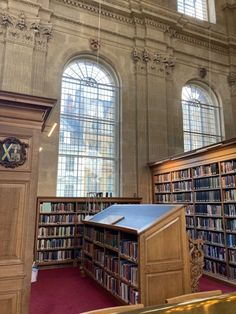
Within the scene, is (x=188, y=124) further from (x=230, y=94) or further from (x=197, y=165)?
(x=197, y=165)

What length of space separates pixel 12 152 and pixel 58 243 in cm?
413

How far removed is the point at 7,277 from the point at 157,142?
22.0 ft

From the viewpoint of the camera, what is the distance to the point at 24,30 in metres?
7.25

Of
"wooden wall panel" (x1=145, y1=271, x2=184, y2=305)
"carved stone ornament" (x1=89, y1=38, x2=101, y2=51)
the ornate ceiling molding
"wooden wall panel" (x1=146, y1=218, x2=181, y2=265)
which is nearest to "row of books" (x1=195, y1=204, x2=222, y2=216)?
"wooden wall panel" (x1=146, y1=218, x2=181, y2=265)

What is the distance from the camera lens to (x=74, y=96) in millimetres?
7910

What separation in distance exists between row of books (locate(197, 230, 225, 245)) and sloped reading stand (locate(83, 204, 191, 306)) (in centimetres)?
220

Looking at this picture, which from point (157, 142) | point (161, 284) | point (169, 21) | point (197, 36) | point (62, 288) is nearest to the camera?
point (161, 284)

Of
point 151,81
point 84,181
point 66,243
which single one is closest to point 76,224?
point 66,243

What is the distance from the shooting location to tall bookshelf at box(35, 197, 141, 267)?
580cm

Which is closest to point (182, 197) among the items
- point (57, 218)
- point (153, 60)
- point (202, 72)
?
point (57, 218)

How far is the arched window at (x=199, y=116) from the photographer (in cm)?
931

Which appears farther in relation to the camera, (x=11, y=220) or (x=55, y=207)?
(x=55, y=207)

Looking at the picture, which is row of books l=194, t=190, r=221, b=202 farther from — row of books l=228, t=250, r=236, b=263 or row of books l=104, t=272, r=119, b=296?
row of books l=104, t=272, r=119, b=296

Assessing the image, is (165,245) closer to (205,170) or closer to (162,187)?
(205,170)
